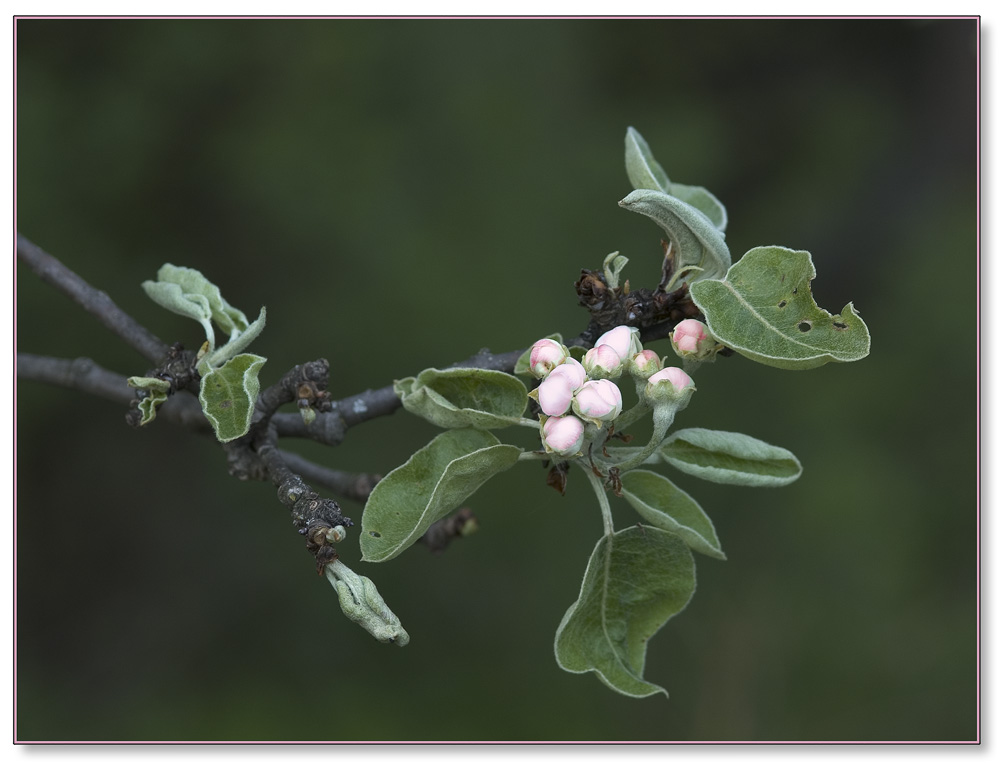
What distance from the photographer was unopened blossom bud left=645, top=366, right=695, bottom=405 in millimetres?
934

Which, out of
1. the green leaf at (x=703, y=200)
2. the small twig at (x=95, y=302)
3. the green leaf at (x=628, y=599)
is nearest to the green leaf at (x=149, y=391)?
the small twig at (x=95, y=302)

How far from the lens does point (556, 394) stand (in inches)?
36.7

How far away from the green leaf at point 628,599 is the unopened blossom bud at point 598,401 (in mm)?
190

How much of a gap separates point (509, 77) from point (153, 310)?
48.9 inches

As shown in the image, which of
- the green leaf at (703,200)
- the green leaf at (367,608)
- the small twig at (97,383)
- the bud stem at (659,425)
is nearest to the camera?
the green leaf at (367,608)

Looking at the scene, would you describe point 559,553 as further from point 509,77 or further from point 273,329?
point 509,77

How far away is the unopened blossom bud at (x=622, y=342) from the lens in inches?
38.3

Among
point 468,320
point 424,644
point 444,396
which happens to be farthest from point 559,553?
point 444,396

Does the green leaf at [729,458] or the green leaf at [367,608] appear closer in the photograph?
the green leaf at [367,608]

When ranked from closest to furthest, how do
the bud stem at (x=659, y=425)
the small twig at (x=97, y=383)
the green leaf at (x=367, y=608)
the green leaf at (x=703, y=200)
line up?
the green leaf at (x=367, y=608)
the bud stem at (x=659, y=425)
the green leaf at (x=703, y=200)
the small twig at (x=97, y=383)

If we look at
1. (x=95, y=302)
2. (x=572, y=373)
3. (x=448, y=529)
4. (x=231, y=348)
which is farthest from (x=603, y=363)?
(x=95, y=302)

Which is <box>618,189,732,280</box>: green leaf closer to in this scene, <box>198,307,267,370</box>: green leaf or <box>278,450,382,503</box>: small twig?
<box>198,307,267,370</box>: green leaf

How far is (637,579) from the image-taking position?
3.58 feet

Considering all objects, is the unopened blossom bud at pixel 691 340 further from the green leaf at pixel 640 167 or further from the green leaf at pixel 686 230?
the green leaf at pixel 640 167
